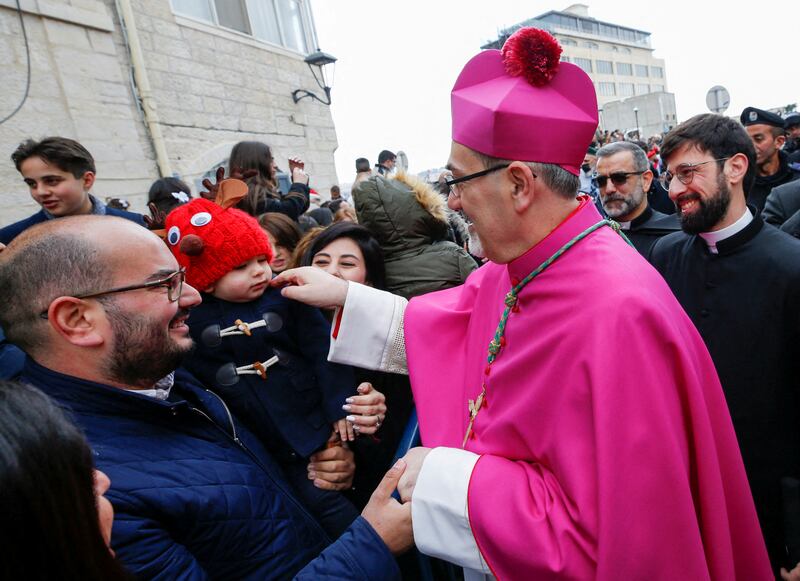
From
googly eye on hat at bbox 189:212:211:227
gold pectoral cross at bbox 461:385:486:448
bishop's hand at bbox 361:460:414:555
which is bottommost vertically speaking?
bishop's hand at bbox 361:460:414:555

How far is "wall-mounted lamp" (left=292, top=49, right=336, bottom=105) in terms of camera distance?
8211 mm

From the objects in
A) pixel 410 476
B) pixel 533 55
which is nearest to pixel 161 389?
pixel 410 476

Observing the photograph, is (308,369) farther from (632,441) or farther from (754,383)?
(754,383)

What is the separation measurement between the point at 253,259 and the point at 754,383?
229cm

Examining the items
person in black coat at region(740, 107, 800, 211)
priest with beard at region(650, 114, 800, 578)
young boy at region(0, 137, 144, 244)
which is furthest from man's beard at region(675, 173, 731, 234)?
young boy at region(0, 137, 144, 244)

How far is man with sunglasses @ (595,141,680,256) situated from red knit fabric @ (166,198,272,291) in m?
3.01

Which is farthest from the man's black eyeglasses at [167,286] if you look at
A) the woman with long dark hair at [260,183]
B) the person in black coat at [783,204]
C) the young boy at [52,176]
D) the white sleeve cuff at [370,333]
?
the person in black coat at [783,204]

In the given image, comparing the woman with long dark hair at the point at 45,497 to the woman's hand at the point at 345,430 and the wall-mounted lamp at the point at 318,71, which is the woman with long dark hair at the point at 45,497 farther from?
the wall-mounted lamp at the point at 318,71

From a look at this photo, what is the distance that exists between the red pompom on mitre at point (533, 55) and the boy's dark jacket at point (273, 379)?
4.29ft

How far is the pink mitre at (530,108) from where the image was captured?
136 centimetres

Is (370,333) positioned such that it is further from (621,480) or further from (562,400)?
(621,480)

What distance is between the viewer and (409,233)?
2.67m

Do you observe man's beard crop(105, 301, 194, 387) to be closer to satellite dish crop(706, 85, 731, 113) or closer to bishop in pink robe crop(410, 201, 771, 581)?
bishop in pink robe crop(410, 201, 771, 581)

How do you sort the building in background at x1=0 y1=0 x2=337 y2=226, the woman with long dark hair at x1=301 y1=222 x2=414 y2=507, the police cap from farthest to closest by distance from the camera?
1. the building in background at x1=0 y1=0 x2=337 y2=226
2. the police cap
3. the woman with long dark hair at x1=301 y1=222 x2=414 y2=507
